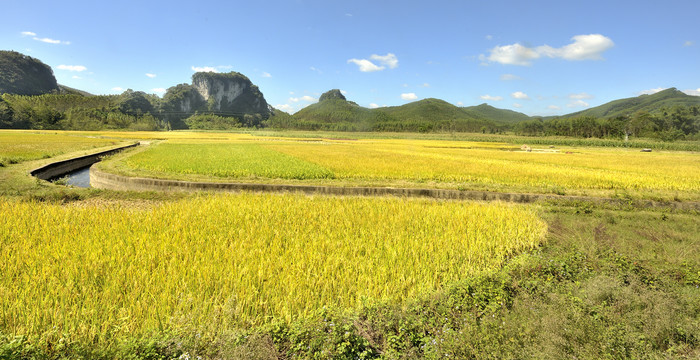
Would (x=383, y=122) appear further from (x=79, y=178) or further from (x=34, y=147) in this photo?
(x=79, y=178)

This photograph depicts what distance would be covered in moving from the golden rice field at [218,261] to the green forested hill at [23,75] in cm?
19087

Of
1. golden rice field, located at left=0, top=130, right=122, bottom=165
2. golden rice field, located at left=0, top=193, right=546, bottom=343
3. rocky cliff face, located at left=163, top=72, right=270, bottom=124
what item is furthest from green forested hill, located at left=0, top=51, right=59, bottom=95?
golden rice field, located at left=0, top=193, right=546, bottom=343

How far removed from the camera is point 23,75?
140 meters

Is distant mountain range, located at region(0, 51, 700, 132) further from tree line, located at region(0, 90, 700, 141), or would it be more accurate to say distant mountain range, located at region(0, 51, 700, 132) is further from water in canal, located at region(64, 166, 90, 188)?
water in canal, located at region(64, 166, 90, 188)

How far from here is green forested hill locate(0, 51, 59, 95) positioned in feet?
435

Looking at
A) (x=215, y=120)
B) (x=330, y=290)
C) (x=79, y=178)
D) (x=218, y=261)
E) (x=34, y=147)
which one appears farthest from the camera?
(x=215, y=120)

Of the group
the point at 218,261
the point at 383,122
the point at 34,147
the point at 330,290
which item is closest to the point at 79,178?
the point at 34,147

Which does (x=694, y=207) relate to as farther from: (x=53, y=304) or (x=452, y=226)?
(x=53, y=304)

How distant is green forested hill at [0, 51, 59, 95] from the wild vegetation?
192 metres

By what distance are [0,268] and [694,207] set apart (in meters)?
16.0

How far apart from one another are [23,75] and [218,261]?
206425mm

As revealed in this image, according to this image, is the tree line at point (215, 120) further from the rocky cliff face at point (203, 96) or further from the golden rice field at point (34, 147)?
the golden rice field at point (34, 147)

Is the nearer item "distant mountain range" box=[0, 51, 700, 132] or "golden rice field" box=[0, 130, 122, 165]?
"golden rice field" box=[0, 130, 122, 165]

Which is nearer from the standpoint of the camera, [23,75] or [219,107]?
[23,75]
